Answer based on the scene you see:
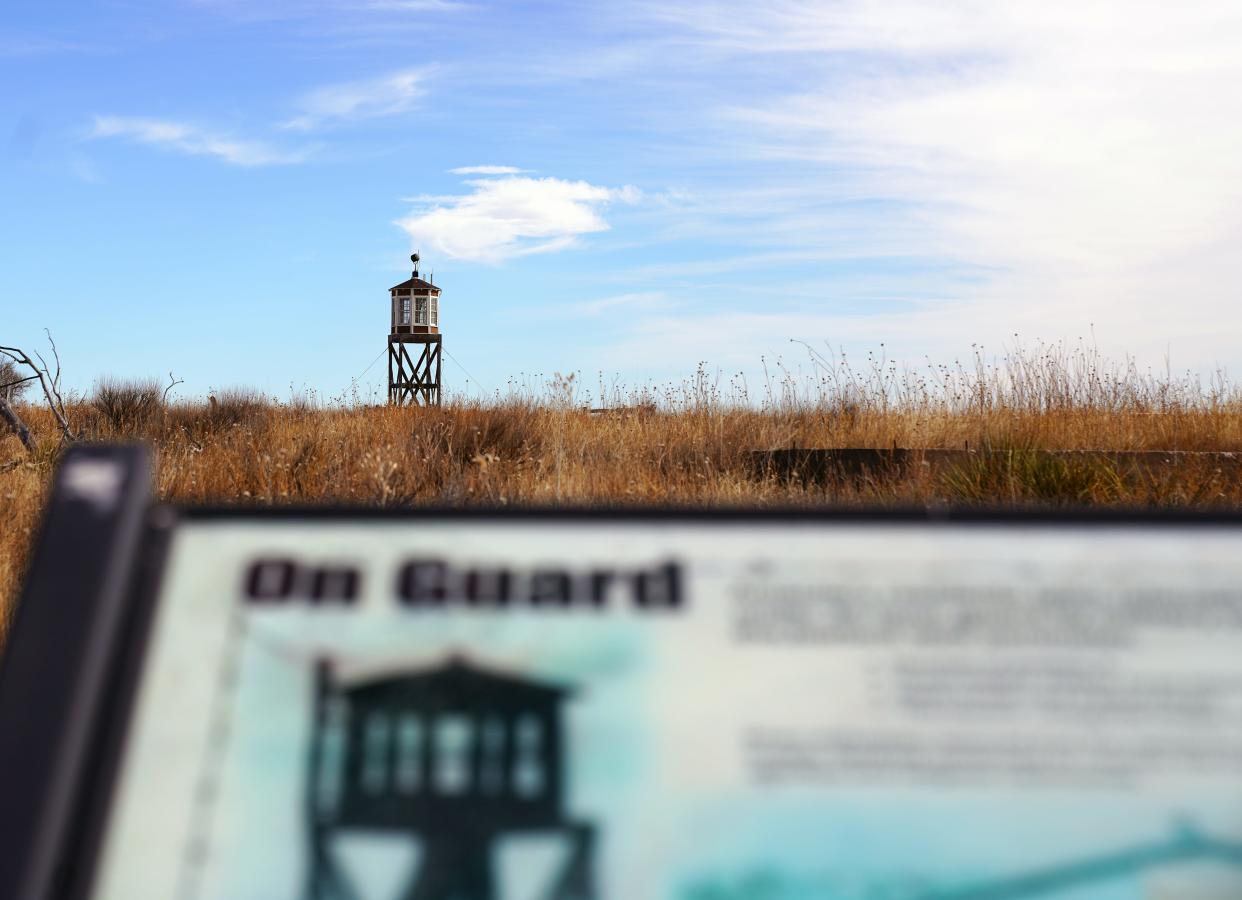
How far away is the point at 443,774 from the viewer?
115 centimetres

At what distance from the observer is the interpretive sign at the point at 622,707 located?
43.4 inches

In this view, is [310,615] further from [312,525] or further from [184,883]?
[184,883]

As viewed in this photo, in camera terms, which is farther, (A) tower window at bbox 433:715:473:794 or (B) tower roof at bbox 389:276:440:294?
(B) tower roof at bbox 389:276:440:294

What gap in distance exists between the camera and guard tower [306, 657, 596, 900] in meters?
1.10

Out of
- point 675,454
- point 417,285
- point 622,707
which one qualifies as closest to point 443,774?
point 622,707

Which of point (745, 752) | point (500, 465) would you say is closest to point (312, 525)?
point (745, 752)

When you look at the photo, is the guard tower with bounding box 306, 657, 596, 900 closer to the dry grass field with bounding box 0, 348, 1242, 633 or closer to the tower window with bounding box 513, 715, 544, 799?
the tower window with bounding box 513, 715, 544, 799

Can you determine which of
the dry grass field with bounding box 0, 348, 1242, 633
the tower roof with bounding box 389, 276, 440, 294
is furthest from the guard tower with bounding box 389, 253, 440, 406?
the dry grass field with bounding box 0, 348, 1242, 633

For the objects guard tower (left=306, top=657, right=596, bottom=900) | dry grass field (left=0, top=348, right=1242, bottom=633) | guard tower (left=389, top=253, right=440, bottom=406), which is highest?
guard tower (left=389, top=253, right=440, bottom=406)

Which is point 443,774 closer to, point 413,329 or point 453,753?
point 453,753

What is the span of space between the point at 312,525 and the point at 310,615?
0.12 m

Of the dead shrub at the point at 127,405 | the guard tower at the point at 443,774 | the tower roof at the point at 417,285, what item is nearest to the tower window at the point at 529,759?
the guard tower at the point at 443,774

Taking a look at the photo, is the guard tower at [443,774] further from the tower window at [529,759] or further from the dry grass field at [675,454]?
the dry grass field at [675,454]

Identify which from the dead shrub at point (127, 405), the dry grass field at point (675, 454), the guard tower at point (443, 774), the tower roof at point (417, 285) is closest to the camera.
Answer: the guard tower at point (443, 774)
